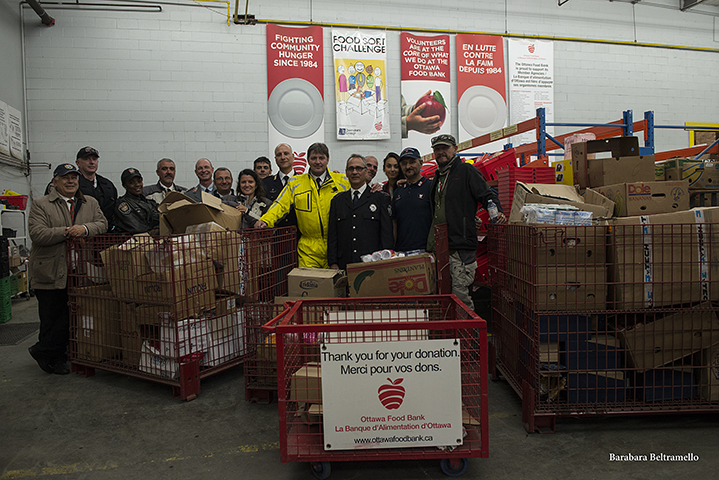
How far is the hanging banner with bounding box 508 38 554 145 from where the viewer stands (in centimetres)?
793

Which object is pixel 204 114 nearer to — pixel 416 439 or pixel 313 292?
pixel 313 292

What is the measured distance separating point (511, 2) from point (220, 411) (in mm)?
8570

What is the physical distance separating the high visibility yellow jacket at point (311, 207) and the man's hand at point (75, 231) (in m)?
1.46

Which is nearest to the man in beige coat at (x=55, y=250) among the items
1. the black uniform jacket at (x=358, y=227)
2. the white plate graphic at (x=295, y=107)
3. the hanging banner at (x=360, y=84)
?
the black uniform jacket at (x=358, y=227)

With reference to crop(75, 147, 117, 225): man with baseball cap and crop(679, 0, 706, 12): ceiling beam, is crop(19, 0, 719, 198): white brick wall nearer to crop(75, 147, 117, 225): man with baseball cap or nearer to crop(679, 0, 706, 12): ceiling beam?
crop(679, 0, 706, 12): ceiling beam

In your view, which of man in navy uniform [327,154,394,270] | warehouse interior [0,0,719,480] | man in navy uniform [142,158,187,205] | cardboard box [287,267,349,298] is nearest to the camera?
warehouse interior [0,0,719,480]

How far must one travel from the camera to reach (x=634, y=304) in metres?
2.23

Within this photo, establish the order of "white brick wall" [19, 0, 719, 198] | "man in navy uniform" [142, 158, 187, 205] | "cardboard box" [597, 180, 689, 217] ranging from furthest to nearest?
"white brick wall" [19, 0, 719, 198], "man in navy uniform" [142, 158, 187, 205], "cardboard box" [597, 180, 689, 217]

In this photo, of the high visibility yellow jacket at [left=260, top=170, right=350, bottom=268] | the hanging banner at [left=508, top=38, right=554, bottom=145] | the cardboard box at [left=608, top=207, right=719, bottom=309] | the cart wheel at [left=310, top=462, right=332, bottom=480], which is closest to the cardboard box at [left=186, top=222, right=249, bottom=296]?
the high visibility yellow jacket at [left=260, top=170, right=350, bottom=268]

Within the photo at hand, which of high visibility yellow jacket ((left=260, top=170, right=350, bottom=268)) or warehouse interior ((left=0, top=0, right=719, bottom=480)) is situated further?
high visibility yellow jacket ((left=260, top=170, right=350, bottom=268))

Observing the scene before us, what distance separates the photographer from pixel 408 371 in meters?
1.77

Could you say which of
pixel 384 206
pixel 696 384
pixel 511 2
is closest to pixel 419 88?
pixel 511 2

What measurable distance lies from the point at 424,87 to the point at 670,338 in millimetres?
6326

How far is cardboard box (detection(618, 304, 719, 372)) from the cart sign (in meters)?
1.15
